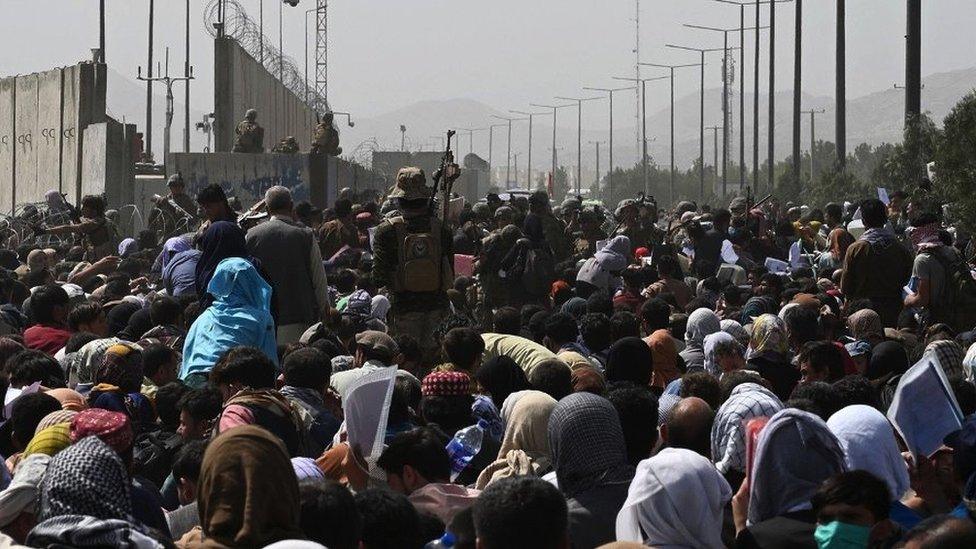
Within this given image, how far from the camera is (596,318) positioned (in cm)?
1030

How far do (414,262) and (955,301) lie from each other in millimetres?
3510

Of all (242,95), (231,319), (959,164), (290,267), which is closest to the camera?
(231,319)

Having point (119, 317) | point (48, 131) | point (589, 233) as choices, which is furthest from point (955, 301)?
point (48, 131)

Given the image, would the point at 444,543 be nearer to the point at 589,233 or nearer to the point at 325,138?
the point at 589,233

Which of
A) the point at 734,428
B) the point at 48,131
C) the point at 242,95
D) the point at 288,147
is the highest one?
the point at 242,95

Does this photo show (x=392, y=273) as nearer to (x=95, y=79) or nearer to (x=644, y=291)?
(x=644, y=291)

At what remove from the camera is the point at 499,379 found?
8.36 metres

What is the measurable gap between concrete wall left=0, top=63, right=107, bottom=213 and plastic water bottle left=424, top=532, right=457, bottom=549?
816 inches

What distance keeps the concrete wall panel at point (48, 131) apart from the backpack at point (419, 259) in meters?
16.8

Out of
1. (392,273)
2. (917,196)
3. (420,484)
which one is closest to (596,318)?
(392,273)

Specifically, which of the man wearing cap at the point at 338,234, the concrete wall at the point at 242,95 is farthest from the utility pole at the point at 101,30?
the man wearing cap at the point at 338,234

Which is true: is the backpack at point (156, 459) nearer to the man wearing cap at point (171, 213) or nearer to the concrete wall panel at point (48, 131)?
the man wearing cap at point (171, 213)

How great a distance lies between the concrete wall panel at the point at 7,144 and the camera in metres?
28.5

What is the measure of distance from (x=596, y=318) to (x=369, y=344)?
5.40 ft
